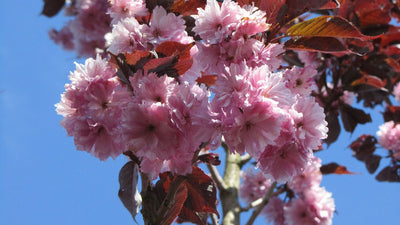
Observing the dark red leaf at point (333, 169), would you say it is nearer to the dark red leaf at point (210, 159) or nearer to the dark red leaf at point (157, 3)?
the dark red leaf at point (210, 159)

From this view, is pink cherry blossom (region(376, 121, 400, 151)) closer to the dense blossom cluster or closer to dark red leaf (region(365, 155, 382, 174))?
dark red leaf (region(365, 155, 382, 174))

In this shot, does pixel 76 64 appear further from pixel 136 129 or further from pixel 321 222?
pixel 321 222

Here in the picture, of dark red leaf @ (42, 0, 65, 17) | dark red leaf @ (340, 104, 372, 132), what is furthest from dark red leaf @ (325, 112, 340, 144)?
dark red leaf @ (42, 0, 65, 17)

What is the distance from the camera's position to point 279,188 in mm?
2170

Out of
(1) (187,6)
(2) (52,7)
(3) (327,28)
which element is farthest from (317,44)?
(2) (52,7)

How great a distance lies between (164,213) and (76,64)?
394mm

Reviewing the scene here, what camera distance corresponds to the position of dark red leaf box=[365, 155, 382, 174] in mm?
2248

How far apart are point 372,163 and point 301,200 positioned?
0.57 m

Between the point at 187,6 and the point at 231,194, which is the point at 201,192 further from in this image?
the point at 231,194

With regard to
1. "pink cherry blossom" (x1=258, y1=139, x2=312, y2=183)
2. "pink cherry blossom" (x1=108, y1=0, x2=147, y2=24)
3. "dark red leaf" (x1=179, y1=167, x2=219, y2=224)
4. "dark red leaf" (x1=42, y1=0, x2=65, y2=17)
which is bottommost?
"pink cherry blossom" (x1=258, y1=139, x2=312, y2=183)

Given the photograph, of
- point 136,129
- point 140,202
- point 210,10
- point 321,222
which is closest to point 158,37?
point 210,10

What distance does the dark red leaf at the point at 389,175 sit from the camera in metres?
2.12

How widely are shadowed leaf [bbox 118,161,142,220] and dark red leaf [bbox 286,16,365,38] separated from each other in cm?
52

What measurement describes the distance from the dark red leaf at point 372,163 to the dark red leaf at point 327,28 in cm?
160
